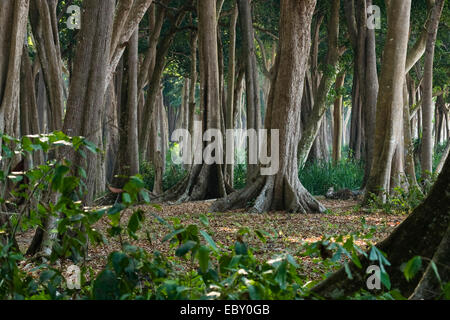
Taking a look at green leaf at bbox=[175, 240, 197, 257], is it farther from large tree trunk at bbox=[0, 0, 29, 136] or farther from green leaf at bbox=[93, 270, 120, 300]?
large tree trunk at bbox=[0, 0, 29, 136]

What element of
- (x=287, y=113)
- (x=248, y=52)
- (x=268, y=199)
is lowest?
(x=268, y=199)

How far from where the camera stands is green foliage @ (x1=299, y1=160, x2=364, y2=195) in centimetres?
1518

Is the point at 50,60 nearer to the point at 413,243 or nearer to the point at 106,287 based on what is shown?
the point at 106,287

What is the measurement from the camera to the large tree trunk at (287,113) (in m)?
10.0

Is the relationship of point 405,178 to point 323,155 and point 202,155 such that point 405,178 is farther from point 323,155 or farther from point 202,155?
point 323,155

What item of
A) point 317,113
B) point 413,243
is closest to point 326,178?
point 317,113

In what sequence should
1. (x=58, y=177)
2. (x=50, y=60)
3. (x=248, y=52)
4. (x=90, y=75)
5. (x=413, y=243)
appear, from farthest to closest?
(x=248, y=52)
(x=50, y=60)
(x=90, y=75)
(x=413, y=243)
(x=58, y=177)

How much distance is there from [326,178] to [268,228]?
7777 mm

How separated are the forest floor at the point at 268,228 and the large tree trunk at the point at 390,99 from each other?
0.75m

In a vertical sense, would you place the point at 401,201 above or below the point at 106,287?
below

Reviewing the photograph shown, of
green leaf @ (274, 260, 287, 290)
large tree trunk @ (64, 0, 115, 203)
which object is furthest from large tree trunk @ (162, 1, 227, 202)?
green leaf @ (274, 260, 287, 290)

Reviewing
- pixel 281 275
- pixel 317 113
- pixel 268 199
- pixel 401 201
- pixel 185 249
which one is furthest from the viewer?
pixel 317 113

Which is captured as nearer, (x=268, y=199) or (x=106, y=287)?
(x=106, y=287)

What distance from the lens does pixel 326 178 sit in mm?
15234
